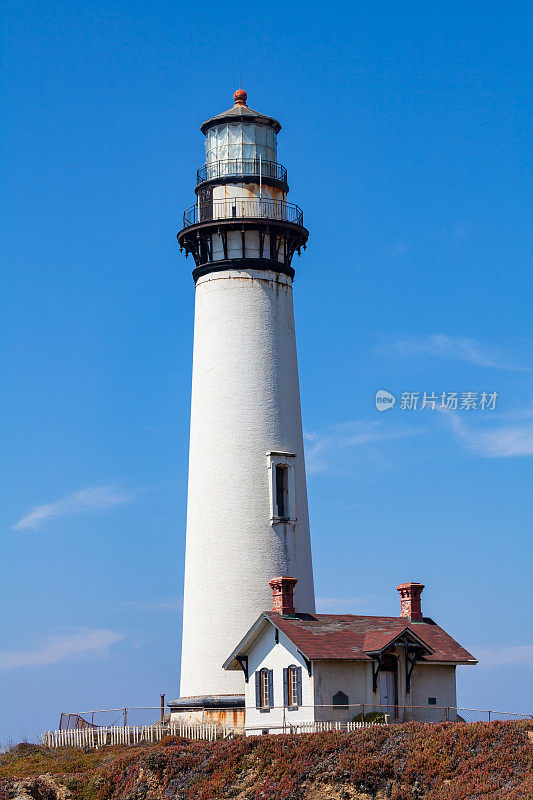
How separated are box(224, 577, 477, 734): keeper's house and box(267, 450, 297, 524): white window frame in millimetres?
3120

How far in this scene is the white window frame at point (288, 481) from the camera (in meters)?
40.1

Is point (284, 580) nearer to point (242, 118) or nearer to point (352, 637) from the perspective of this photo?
point (352, 637)

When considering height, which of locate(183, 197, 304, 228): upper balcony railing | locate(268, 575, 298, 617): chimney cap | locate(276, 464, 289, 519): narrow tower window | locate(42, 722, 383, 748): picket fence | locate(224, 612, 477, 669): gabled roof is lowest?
locate(42, 722, 383, 748): picket fence

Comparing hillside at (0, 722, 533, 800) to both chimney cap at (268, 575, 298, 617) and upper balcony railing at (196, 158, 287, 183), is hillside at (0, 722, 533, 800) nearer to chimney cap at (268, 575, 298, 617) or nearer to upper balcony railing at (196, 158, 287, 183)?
chimney cap at (268, 575, 298, 617)

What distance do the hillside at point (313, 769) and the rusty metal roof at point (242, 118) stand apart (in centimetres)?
2156

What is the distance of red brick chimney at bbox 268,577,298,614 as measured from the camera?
123 ft

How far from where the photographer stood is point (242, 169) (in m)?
42.8

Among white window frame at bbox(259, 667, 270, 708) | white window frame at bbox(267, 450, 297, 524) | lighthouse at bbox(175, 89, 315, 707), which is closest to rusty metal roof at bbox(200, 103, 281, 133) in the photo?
lighthouse at bbox(175, 89, 315, 707)

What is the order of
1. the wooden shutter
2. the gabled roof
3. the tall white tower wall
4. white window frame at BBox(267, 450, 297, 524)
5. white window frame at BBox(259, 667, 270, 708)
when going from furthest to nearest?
white window frame at BBox(267, 450, 297, 524)
the tall white tower wall
white window frame at BBox(259, 667, 270, 708)
the wooden shutter
the gabled roof

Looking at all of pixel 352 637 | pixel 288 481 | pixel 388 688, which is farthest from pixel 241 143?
pixel 388 688

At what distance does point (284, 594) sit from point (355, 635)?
253 cm

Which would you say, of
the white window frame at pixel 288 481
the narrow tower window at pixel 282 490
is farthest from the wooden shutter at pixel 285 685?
the narrow tower window at pixel 282 490

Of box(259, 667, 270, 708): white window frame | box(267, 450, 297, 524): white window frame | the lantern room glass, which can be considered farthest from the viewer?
the lantern room glass

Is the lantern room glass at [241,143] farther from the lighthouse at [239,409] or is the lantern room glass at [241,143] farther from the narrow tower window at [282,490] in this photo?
the narrow tower window at [282,490]
